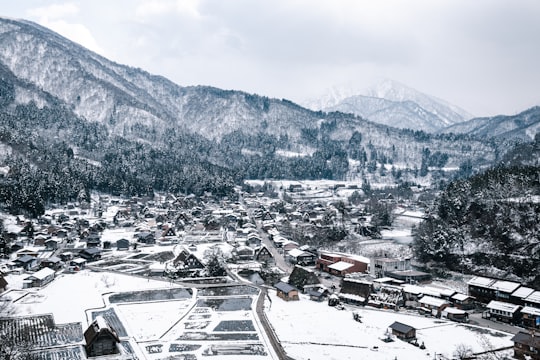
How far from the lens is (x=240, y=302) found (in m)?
32.6

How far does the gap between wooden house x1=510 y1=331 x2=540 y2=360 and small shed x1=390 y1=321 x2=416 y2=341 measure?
5.32m

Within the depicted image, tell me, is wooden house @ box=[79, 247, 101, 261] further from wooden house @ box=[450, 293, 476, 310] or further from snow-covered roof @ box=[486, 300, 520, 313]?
snow-covered roof @ box=[486, 300, 520, 313]

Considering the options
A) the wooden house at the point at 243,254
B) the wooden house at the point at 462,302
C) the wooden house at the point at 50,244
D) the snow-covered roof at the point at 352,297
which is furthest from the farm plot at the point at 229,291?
the wooden house at the point at 50,244

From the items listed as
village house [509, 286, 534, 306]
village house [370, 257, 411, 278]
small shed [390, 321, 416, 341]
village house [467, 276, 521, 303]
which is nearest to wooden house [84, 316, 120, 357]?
small shed [390, 321, 416, 341]

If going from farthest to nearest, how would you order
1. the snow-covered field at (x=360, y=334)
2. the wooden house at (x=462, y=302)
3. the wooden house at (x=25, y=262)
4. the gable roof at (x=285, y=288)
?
the wooden house at (x=25, y=262)
the gable roof at (x=285, y=288)
the wooden house at (x=462, y=302)
the snow-covered field at (x=360, y=334)

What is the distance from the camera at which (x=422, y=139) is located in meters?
188

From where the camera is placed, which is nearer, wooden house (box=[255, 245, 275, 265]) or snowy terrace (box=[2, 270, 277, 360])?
snowy terrace (box=[2, 270, 277, 360])

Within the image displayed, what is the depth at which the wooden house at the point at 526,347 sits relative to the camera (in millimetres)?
22562

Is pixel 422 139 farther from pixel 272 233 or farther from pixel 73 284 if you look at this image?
pixel 73 284

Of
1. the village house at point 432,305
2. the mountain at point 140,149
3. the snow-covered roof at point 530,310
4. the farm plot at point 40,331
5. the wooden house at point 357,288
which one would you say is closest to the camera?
the farm plot at point 40,331

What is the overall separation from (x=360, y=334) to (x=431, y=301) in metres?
8.25

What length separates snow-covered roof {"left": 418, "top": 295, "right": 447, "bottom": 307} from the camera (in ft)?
101

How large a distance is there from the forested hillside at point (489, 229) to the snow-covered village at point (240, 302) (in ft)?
14.9

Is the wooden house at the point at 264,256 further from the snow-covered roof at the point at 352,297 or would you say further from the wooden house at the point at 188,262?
the snow-covered roof at the point at 352,297
